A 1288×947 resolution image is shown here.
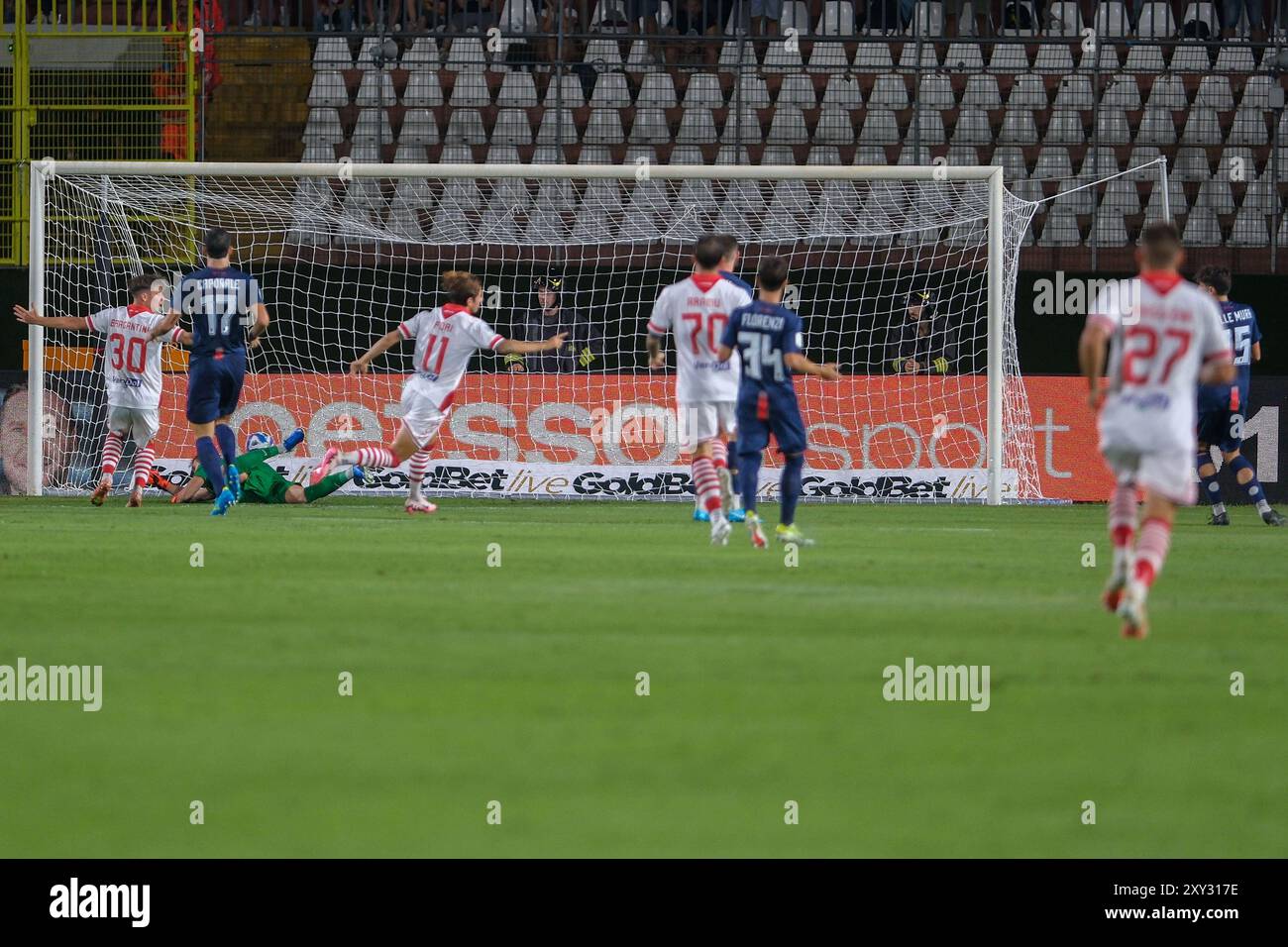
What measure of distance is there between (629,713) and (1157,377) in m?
2.99

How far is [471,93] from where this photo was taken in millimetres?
21672

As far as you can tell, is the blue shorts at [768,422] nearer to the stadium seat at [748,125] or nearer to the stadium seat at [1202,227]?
the stadium seat at [748,125]

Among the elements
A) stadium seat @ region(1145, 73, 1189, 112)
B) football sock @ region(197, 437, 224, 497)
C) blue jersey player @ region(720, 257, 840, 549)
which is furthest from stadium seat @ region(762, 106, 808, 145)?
blue jersey player @ region(720, 257, 840, 549)

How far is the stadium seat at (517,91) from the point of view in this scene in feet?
70.6

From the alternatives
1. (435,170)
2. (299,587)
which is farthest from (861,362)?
(299,587)

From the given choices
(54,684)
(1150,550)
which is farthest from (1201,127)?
(54,684)

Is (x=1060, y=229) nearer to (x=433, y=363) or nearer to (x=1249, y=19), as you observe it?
(x=1249, y=19)

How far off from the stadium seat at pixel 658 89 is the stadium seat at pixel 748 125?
0.71m

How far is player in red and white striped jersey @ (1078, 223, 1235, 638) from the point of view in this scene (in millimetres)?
7324

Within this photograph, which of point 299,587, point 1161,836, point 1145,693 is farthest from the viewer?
point 299,587

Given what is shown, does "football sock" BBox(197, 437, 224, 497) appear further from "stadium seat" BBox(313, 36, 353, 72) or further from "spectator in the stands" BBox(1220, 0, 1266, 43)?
"spectator in the stands" BBox(1220, 0, 1266, 43)

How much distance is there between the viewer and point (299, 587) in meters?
8.82
